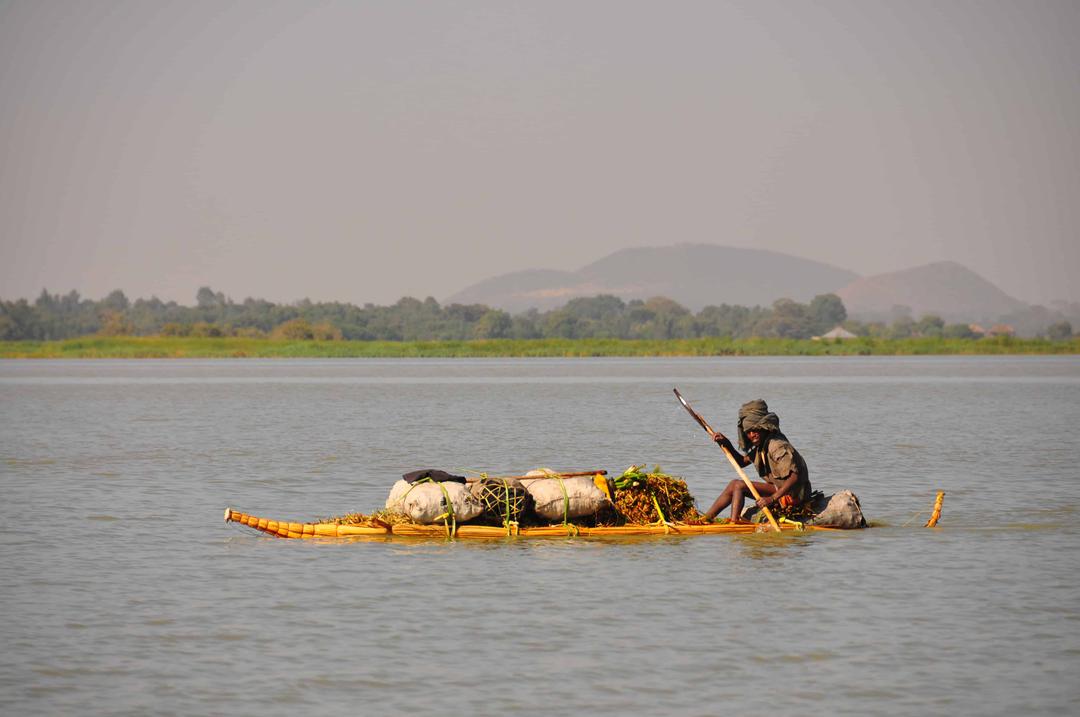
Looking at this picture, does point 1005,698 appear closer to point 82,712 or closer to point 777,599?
point 777,599

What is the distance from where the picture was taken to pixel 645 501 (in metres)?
17.9

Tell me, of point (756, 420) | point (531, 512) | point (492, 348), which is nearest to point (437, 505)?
point (531, 512)

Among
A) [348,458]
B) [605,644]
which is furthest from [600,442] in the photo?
[605,644]

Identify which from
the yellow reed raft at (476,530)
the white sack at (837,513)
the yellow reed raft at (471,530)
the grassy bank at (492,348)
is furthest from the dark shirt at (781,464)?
the grassy bank at (492,348)

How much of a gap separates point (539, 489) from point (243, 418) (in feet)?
113

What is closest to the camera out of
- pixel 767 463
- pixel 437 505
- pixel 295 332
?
pixel 437 505

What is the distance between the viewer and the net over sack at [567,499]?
17.7 metres

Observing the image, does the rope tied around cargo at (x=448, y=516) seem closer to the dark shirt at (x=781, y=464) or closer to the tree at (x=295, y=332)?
the dark shirt at (x=781, y=464)

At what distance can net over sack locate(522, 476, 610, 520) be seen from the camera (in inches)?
696

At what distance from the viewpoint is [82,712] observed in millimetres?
10562

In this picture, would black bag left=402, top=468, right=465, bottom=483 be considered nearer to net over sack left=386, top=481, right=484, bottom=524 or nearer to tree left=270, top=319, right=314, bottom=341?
net over sack left=386, top=481, right=484, bottom=524

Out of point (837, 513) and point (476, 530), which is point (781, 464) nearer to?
point (837, 513)

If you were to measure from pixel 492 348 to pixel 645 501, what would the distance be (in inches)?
4931

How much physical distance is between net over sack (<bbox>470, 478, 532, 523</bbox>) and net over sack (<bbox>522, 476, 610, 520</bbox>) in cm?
20
